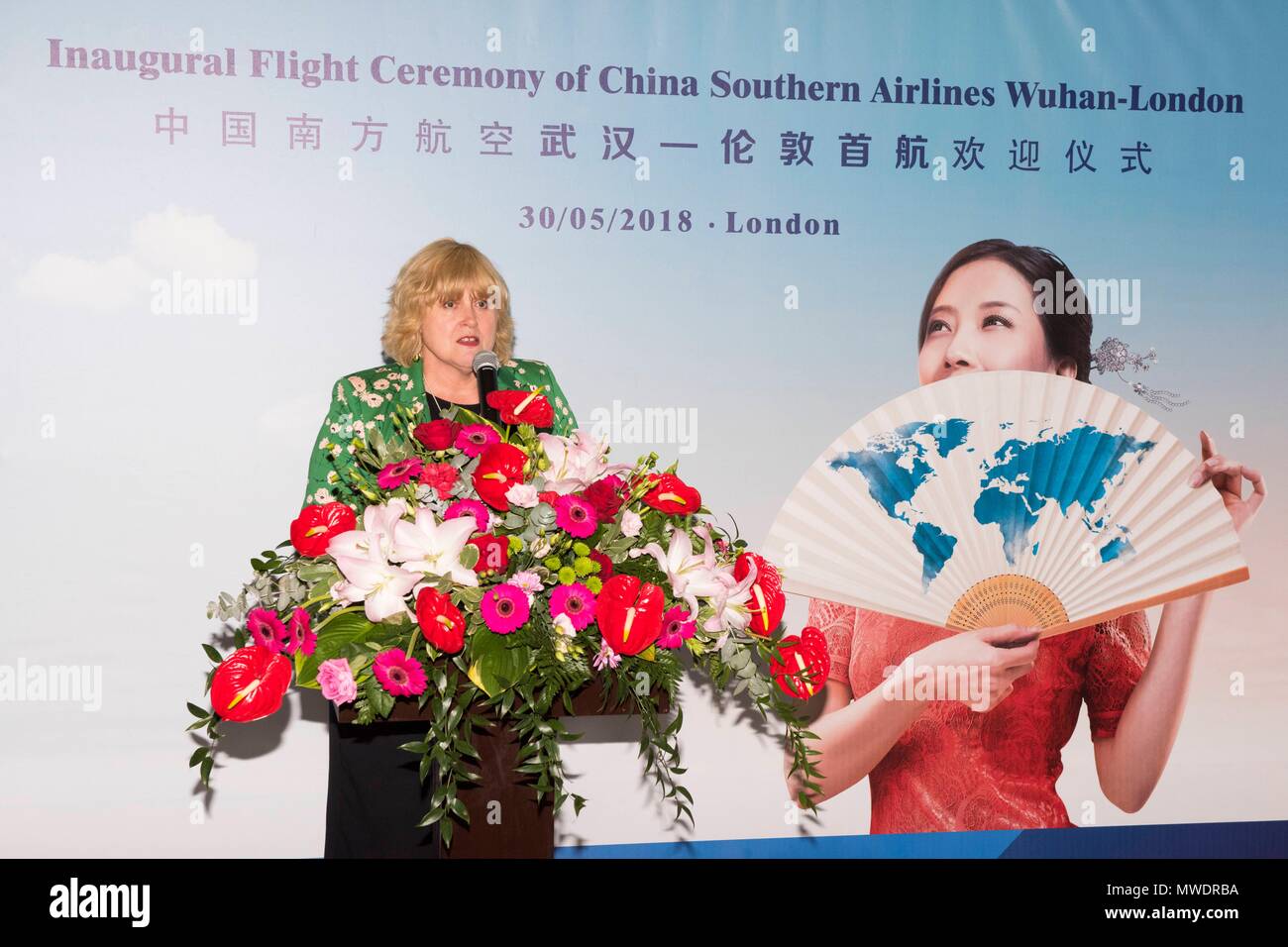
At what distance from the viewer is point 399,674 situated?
1154 millimetres

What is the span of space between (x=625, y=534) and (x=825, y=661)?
303mm

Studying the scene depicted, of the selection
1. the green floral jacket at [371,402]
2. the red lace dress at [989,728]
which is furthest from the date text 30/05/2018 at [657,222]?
the red lace dress at [989,728]

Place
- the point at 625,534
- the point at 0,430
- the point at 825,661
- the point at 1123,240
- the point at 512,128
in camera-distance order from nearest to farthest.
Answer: the point at 625,534, the point at 825,661, the point at 0,430, the point at 512,128, the point at 1123,240

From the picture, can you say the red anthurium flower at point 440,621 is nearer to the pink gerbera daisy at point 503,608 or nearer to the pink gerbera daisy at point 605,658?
the pink gerbera daisy at point 503,608

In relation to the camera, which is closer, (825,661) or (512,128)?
(825,661)

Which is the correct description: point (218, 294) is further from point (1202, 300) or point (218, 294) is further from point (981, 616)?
point (1202, 300)

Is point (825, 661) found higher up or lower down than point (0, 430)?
lower down

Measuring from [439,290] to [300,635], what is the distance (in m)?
A: 1.63

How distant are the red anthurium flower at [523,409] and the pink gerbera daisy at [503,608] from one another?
234mm

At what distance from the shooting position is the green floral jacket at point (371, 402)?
2619 millimetres

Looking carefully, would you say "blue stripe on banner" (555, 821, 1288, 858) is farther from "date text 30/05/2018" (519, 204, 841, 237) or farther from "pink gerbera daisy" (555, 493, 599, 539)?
"pink gerbera daisy" (555, 493, 599, 539)

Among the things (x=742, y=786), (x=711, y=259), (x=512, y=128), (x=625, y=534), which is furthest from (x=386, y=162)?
(x=625, y=534)

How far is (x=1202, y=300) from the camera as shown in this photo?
11.5 ft
